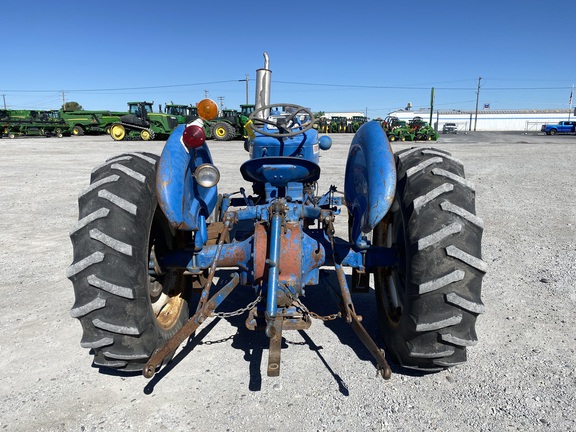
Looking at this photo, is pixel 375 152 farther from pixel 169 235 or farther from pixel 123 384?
pixel 123 384

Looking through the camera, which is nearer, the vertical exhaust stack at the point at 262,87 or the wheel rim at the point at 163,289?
the wheel rim at the point at 163,289

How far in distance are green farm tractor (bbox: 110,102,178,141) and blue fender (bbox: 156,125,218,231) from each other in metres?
24.4

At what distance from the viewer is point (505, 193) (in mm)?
8961

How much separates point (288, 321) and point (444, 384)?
3.49 ft

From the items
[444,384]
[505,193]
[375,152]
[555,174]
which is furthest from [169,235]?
[555,174]

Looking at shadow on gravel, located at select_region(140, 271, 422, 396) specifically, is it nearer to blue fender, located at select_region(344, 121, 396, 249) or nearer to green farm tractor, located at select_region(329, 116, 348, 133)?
blue fender, located at select_region(344, 121, 396, 249)

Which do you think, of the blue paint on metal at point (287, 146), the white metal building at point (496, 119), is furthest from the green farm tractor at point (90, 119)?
the white metal building at point (496, 119)

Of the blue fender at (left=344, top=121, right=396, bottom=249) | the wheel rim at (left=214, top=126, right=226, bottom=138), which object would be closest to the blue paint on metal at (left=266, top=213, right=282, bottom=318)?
the blue fender at (left=344, top=121, right=396, bottom=249)

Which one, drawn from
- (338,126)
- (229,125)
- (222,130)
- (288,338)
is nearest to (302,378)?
(288,338)

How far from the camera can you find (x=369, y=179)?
253 centimetres

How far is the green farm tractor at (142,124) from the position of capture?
26.0 meters

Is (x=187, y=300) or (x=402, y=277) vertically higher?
(x=402, y=277)

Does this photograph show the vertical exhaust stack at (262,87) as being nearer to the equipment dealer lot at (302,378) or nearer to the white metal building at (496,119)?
the equipment dealer lot at (302,378)

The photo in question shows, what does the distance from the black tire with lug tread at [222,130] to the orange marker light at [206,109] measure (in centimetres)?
2423
